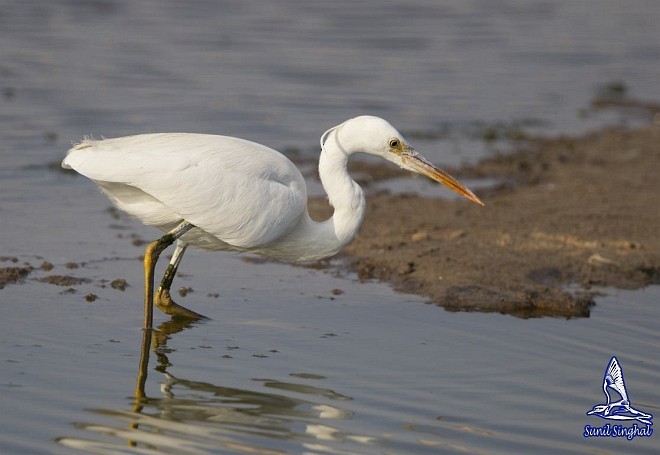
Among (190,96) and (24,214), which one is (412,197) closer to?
(24,214)

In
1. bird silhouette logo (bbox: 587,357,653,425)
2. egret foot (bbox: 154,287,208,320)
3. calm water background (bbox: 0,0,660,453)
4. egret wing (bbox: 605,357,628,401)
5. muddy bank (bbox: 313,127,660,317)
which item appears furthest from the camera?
muddy bank (bbox: 313,127,660,317)

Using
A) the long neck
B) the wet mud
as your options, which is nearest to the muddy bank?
the wet mud

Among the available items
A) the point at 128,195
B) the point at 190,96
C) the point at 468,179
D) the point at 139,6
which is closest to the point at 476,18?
the point at 139,6

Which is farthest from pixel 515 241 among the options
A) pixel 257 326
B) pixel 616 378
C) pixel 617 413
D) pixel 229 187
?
pixel 617 413

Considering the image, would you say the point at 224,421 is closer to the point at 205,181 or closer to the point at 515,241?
the point at 205,181

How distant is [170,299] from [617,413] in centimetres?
332

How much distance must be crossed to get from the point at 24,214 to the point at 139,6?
11869 mm

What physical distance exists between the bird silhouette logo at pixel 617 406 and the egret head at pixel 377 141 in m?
1.51

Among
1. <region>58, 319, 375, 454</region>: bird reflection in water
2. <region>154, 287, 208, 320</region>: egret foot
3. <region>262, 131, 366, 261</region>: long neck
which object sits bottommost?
<region>58, 319, 375, 454</region>: bird reflection in water

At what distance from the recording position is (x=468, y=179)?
12.7m

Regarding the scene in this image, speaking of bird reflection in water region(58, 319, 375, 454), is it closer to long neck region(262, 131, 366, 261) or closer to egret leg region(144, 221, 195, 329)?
egret leg region(144, 221, 195, 329)

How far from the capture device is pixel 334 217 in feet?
25.6

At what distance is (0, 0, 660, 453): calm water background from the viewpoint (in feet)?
19.9

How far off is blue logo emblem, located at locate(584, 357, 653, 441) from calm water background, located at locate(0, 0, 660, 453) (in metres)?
0.08
